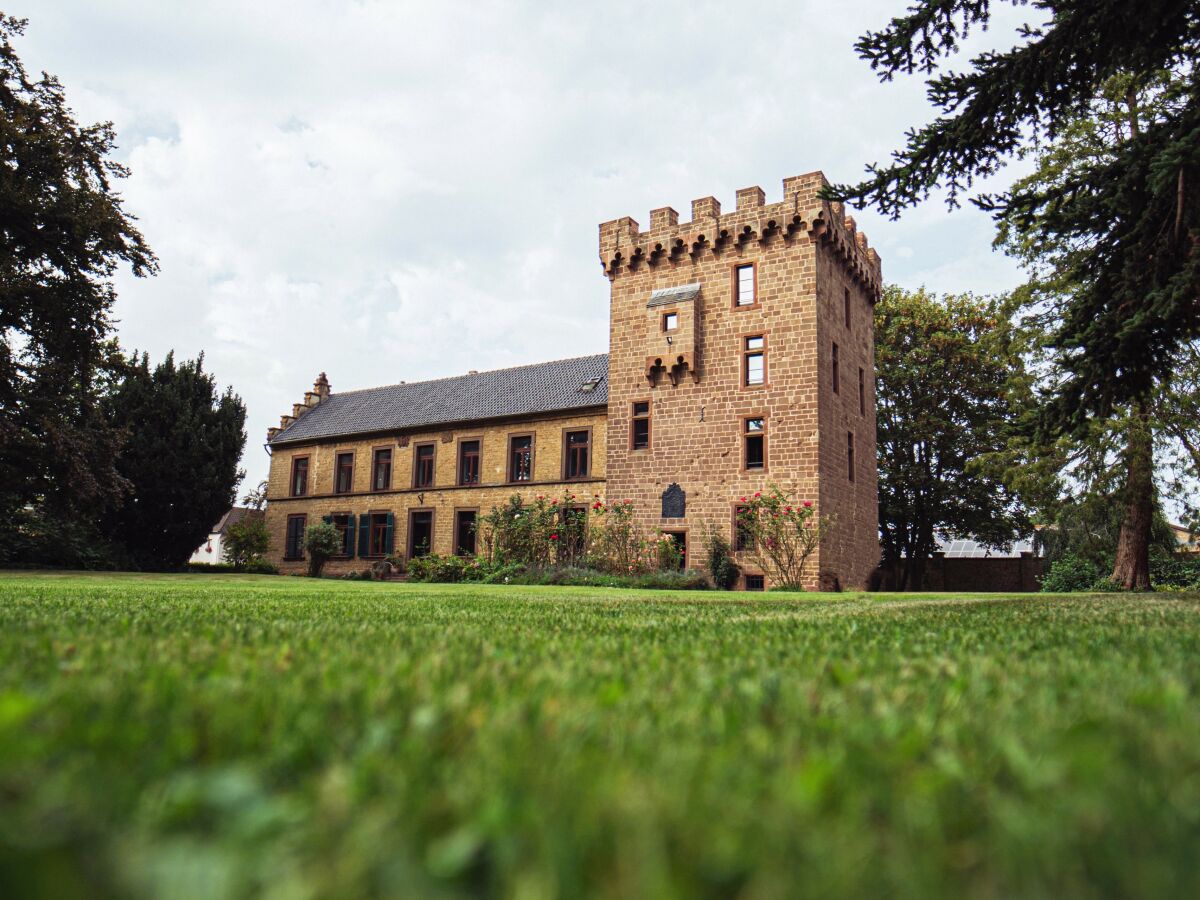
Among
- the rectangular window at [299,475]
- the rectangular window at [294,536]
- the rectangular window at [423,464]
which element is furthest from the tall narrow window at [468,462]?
the rectangular window at [299,475]

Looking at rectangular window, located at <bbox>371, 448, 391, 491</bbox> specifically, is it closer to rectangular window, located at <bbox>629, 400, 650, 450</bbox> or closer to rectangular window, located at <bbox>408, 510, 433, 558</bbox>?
rectangular window, located at <bbox>408, 510, 433, 558</bbox>

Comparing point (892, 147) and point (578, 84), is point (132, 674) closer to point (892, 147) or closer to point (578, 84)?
point (892, 147)

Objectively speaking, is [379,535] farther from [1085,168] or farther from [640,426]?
[1085,168]

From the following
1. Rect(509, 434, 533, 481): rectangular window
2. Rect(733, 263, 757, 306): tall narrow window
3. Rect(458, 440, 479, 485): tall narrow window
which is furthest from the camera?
Rect(458, 440, 479, 485): tall narrow window

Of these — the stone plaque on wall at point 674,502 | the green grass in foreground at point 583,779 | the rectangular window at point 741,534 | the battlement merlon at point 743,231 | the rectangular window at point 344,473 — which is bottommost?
the green grass in foreground at point 583,779

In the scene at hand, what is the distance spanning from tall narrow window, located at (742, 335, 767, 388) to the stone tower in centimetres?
4

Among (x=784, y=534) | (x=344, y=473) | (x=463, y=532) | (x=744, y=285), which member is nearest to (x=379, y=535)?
(x=344, y=473)

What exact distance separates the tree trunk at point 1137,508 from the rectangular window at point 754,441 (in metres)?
9.29

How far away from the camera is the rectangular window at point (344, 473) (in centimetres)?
3538

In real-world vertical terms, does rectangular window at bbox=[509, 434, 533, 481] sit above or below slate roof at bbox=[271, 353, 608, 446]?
below

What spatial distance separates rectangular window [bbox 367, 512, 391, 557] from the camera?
32.8 m

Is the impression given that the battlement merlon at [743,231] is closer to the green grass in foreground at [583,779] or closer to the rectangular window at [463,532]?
the rectangular window at [463,532]

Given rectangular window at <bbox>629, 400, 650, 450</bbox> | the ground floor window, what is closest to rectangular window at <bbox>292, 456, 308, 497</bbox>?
the ground floor window

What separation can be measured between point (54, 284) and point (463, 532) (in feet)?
51.0
